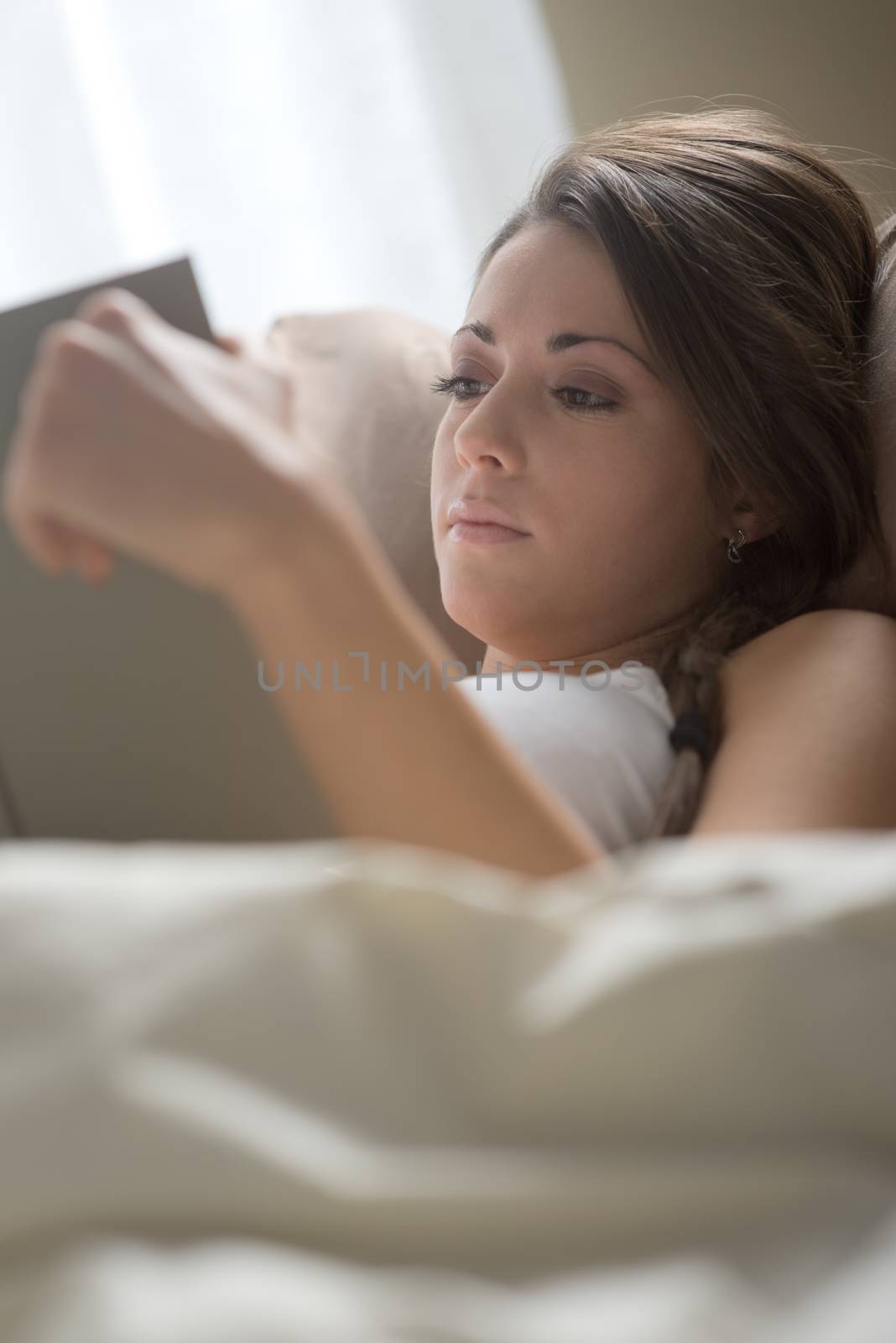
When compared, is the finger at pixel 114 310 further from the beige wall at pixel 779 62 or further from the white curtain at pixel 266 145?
the white curtain at pixel 266 145

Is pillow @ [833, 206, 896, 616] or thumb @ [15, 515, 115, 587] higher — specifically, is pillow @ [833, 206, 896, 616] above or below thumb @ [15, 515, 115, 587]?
below

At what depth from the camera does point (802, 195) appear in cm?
93

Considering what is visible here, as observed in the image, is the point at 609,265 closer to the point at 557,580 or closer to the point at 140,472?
the point at 557,580

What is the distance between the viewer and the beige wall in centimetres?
155

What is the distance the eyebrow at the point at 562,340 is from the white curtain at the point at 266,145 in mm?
1206

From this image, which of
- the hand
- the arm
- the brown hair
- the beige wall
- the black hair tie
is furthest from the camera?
the beige wall

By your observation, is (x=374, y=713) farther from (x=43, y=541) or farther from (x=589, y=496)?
(x=589, y=496)

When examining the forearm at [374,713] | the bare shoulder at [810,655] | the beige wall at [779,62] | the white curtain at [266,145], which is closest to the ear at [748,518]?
the bare shoulder at [810,655]

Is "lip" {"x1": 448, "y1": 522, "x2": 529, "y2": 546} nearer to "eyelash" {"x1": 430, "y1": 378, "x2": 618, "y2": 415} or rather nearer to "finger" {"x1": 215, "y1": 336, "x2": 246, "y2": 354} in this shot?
"eyelash" {"x1": 430, "y1": 378, "x2": 618, "y2": 415}

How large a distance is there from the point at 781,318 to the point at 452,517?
303mm

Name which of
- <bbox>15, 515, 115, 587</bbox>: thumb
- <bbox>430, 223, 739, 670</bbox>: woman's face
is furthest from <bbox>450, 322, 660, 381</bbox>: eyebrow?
<bbox>15, 515, 115, 587</bbox>: thumb

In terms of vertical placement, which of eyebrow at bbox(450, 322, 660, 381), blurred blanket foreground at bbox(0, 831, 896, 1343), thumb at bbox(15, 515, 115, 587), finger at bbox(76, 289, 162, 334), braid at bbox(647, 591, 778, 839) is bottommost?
braid at bbox(647, 591, 778, 839)

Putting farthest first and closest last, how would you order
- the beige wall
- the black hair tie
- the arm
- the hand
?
the beige wall, the black hair tie, the arm, the hand

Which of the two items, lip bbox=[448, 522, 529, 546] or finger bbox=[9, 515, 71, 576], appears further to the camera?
lip bbox=[448, 522, 529, 546]
